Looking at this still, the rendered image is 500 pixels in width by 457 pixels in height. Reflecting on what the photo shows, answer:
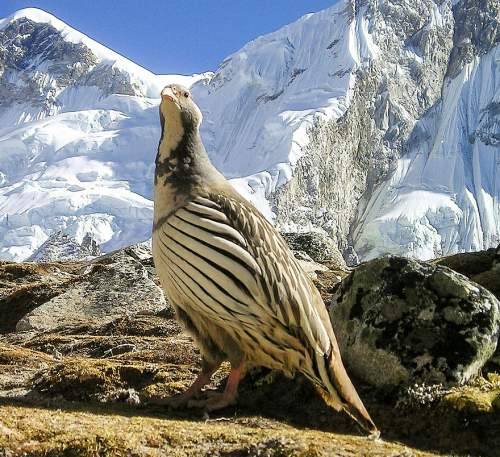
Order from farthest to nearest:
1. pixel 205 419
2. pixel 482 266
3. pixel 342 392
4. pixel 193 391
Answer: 1. pixel 482 266
2. pixel 193 391
3. pixel 205 419
4. pixel 342 392

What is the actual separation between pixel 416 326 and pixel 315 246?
31.8 metres

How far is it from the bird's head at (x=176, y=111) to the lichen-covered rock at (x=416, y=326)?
3.56m

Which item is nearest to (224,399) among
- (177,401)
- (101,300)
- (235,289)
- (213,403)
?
(213,403)

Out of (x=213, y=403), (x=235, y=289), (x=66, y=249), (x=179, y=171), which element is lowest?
(x=66, y=249)

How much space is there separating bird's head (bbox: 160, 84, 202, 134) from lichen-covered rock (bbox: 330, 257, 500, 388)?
11.7 feet

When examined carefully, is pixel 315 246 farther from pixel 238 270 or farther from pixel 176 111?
pixel 238 270

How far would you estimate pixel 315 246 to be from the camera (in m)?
41.5

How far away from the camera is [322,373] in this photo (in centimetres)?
789

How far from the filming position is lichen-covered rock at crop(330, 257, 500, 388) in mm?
9438

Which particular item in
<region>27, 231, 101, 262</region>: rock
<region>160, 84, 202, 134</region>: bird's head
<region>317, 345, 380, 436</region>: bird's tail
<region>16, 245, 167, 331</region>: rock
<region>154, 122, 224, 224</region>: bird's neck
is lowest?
<region>27, 231, 101, 262</region>: rock

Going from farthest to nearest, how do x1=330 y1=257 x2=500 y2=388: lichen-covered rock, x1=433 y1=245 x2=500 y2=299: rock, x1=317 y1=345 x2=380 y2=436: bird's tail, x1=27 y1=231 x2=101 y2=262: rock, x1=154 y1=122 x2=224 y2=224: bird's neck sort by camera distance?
x1=27 y1=231 x2=101 y2=262: rock, x1=433 y1=245 x2=500 y2=299: rock, x1=330 y1=257 x2=500 y2=388: lichen-covered rock, x1=154 y1=122 x2=224 y2=224: bird's neck, x1=317 y1=345 x2=380 y2=436: bird's tail

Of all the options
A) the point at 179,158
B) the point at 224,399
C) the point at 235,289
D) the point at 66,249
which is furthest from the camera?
the point at 66,249

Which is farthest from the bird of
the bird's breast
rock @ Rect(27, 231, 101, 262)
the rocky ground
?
rock @ Rect(27, 231, 101, 262)

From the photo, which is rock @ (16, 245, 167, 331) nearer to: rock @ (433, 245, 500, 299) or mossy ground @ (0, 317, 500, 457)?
rock @ (433, 245, 500, 299)
